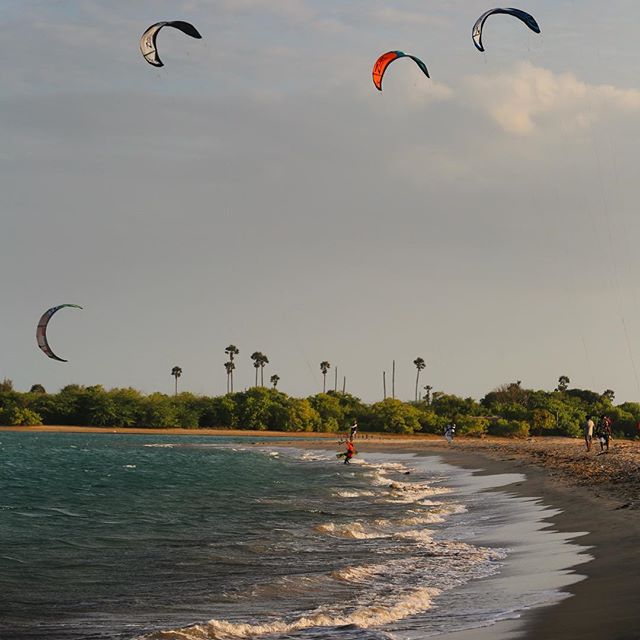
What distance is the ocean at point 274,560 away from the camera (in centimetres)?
1464

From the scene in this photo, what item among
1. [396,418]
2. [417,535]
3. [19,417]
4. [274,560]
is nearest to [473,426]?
[396,418]

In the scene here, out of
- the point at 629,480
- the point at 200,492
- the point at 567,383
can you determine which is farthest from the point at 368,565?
the point at 567,383

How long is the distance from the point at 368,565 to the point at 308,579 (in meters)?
2.01

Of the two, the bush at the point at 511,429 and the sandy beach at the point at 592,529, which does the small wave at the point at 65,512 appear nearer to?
the sandy beach at the point at 592,529

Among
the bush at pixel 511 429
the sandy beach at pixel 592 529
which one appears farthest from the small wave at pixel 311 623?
the bush at pixel 511 429

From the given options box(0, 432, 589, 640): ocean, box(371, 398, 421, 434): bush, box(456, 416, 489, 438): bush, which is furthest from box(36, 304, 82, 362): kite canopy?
box(371, 398, 421, 434): bush

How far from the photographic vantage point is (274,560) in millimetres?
21328

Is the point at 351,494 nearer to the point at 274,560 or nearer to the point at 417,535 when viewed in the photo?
the point at 417,535

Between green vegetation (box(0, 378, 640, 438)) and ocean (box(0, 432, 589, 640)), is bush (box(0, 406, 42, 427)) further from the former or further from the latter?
ocean (box(0, 432, 589, 640))

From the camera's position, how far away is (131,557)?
22.3 m

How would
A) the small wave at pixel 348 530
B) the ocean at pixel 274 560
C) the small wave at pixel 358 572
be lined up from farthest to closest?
the small wave at pixel 348 530
the small wave at pixel 358 572
the ocean at pixel 274 560

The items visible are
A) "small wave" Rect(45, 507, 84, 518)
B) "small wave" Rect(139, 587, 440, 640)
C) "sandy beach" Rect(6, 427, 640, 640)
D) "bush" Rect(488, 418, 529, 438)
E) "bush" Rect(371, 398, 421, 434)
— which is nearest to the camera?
"sandy beach" Rect(6, 427, 640, 640)

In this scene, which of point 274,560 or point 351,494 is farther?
point 351,494

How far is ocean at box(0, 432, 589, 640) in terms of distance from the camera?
14.6 m
